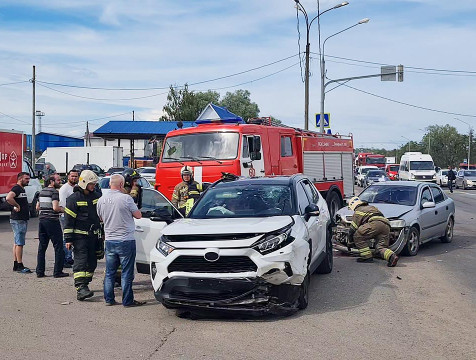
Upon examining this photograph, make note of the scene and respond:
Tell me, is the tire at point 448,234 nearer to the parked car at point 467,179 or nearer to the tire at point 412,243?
the tire at point 412,243

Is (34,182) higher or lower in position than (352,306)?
higher

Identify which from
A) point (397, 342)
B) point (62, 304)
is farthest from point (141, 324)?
point (397, 342)

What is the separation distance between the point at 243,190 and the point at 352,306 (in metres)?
2.14

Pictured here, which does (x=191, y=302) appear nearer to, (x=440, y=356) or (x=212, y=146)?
(x=440, y=356)

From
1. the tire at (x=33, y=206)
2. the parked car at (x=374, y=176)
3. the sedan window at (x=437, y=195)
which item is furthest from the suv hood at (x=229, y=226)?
the parked car at (x=374, y=176)

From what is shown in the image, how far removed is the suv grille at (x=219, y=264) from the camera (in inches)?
243

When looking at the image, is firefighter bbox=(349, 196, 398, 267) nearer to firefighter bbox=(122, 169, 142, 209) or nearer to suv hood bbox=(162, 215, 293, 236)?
suv hood bbox=(162, 215, 293, 236)

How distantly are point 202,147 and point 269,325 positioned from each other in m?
6.82

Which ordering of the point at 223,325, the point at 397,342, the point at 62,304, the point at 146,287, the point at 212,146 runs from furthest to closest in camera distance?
the point at 212,146 < the point at 146,287 < the point at 62,304 < the point at 223,325 < the point at 397,342

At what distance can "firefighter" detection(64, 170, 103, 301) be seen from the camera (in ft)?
24.5

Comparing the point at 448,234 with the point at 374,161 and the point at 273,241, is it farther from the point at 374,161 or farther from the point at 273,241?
the point at 374,161

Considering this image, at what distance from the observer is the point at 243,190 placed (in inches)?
308

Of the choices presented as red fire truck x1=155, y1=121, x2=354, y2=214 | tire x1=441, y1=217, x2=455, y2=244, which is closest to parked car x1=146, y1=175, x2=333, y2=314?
red fire truck x1=155, y1=121, x2=354, y2=214

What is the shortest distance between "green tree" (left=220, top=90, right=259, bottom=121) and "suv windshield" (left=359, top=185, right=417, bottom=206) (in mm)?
64816
